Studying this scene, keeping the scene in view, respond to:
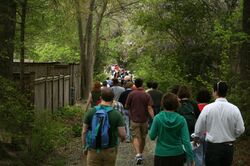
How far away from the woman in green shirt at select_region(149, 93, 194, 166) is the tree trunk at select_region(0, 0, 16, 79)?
474 centimetres

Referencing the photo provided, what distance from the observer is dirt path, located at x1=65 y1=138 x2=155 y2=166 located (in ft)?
35.9

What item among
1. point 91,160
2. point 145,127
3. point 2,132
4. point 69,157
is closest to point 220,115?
point 91,160

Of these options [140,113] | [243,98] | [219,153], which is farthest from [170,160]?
[243,98]

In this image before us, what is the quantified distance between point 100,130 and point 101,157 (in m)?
0.42

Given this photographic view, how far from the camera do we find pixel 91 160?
684 centimetres

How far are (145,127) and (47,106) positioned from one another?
19.9ft

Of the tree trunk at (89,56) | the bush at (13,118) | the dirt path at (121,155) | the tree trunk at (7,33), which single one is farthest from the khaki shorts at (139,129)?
the tree trunk at (89,56)

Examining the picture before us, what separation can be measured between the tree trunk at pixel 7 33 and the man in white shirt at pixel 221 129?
199 inches

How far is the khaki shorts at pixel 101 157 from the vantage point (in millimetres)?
6773

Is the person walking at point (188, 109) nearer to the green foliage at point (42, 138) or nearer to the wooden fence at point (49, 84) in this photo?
the green foliage at point (42, 138)

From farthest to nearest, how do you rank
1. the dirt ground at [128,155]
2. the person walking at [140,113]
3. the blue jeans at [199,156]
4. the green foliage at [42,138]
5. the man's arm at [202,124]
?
the person walking at [140,113] < the dirt ground at [128,155] < the green foliage at [42,138] < the blue jeans at [199,156] < the man's arm at [202,124]

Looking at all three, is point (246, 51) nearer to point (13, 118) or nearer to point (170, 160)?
point (13, 118)

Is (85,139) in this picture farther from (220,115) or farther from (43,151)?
(43,151)

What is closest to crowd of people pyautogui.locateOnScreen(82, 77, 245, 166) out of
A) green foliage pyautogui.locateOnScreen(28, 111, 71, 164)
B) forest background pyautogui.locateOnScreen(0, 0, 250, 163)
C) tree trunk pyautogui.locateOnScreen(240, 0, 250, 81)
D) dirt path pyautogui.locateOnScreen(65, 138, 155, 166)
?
forest background pyautogui.locateOnScreen(0, 0, 250, 163)
